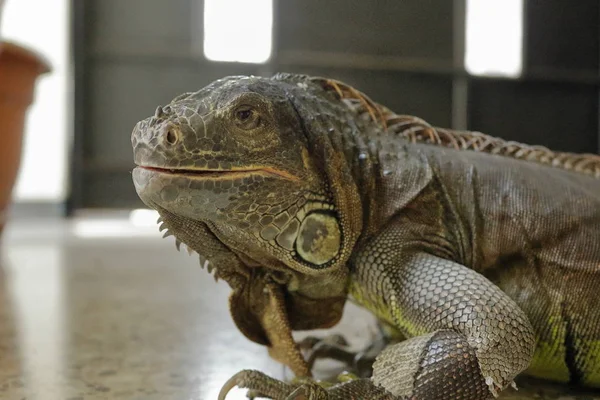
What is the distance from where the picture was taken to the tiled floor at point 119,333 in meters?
1.50

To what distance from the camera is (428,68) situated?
6.89 ft

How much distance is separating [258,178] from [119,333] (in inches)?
46.6

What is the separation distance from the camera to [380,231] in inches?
51.1

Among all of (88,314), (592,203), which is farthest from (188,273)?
(592,203)

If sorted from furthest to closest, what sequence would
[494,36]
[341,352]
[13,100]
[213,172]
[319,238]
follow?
[13,100], [494,36], [341,352], [319,238], [213,172]

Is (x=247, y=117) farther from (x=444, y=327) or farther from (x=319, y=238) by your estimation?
(x=444, y=327)

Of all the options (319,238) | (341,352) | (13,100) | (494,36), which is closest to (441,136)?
(319,238)

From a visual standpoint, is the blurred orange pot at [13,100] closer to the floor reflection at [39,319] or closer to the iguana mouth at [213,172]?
the floor reflection at [39,319]

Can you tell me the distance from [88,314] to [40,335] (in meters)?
0.38

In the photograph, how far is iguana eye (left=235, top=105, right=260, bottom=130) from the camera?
1.15m

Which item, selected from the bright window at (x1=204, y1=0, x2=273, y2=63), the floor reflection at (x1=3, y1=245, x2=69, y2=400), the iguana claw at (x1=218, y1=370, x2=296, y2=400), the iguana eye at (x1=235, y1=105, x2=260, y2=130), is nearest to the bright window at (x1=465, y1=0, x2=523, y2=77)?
the bright window at (x1=204, y1=0, x2=273, y2=63)

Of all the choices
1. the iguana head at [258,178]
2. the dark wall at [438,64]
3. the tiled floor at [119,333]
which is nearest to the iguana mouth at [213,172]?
the iguana head at [258,178]

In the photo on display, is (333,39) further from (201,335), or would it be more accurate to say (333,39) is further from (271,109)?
(201,335)

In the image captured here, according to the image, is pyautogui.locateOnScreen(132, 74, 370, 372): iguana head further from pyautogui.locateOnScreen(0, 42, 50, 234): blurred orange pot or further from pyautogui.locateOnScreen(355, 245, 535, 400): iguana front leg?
pyautogui.locateOnScreen(0, 42, 50, 234): blurred orange pot
